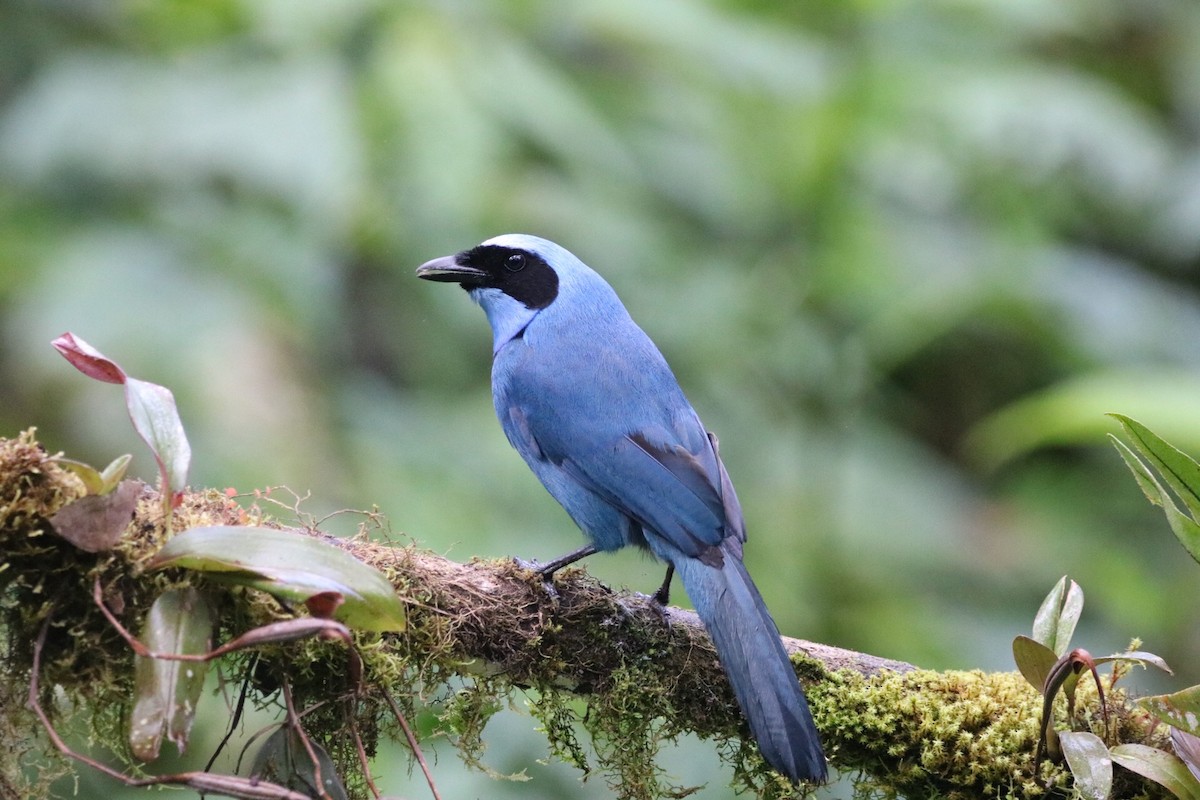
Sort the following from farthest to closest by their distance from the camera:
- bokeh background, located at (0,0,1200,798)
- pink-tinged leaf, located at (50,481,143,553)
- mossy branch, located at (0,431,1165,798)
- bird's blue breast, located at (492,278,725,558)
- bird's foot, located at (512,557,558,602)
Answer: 1. bokeh background, located at (0,0,1200,798)
2. bird's blue breast, located at (492,278,725,558)
3. bird's foot, located at (512,557,558,602)
4. mossy branch, located at (0,431,1165,798)
5. pink-tinged leaf, located at (50,481,143,553)

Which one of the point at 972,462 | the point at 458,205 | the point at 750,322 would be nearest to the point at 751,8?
the point at 750,322

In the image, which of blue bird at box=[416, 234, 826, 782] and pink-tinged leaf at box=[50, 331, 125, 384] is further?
blue bird at box=[416, 234, 826, 782]

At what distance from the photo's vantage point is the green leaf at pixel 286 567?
195 centimetres

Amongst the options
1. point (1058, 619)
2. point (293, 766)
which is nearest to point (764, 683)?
point (1058, 619)

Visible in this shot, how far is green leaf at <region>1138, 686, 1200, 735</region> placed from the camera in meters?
2.28

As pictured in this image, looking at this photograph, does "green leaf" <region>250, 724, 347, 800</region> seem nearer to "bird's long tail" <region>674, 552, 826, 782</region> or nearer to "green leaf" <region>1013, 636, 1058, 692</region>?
"bird's long tail" <region>674, 552, 826, 782</region>

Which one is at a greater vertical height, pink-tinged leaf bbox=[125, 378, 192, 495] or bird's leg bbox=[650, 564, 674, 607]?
bird's leg bbox=[650, 564, 674, 607]

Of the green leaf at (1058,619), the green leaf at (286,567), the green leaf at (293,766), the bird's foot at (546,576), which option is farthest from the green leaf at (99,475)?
the green leaf at (1058,619)

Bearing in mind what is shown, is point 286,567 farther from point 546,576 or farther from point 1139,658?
point 1139,658

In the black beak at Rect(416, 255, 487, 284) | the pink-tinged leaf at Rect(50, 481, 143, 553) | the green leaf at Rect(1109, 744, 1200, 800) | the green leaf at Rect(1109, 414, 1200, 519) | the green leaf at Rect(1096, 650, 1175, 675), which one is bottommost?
the pink-tinged leaf at Rect(50, 481, 143, 553)

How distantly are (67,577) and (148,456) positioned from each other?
295cm

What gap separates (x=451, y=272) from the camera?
393cm

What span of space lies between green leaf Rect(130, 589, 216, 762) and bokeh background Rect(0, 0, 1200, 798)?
7.70ft

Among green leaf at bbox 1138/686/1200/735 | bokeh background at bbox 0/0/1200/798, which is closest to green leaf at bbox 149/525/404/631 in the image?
green leaf at bbox 1138/686/1200/735
